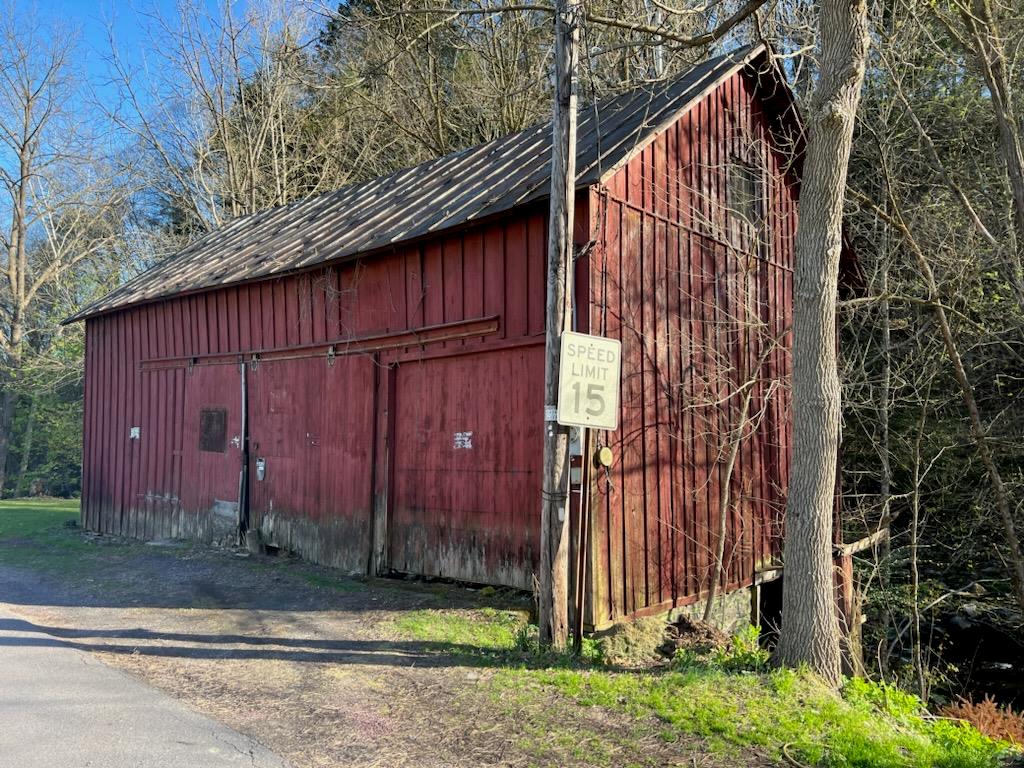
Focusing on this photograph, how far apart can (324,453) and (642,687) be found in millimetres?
5952

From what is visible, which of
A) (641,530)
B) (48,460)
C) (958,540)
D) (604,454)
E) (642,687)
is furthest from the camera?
(48,460)

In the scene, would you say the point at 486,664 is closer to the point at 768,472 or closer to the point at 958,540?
the point at 768,472

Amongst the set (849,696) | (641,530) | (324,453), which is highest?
(324,453)

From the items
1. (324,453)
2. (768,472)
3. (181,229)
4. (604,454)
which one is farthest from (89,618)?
(181,229)

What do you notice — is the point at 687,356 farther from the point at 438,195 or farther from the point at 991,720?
the point at 991,720

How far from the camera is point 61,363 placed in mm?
27078

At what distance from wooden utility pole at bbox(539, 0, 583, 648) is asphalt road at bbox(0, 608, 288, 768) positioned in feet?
8.47

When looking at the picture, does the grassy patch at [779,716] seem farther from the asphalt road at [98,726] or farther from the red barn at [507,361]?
the asphalt road at [98,726]

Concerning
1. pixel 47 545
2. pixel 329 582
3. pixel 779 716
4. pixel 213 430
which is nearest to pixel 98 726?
pixel 779 716

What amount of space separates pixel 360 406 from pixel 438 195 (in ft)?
9.57

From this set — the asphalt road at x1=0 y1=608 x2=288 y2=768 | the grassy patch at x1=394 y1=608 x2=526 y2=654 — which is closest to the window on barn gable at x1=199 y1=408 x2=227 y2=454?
the grassy patch at x1=394 y1=608 x2=526 y2=654

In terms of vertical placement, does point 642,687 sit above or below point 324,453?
below

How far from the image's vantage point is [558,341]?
6.34 metres

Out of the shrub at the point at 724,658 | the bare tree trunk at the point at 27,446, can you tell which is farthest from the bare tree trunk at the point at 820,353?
the bare tree trunk at the point at 27,446
